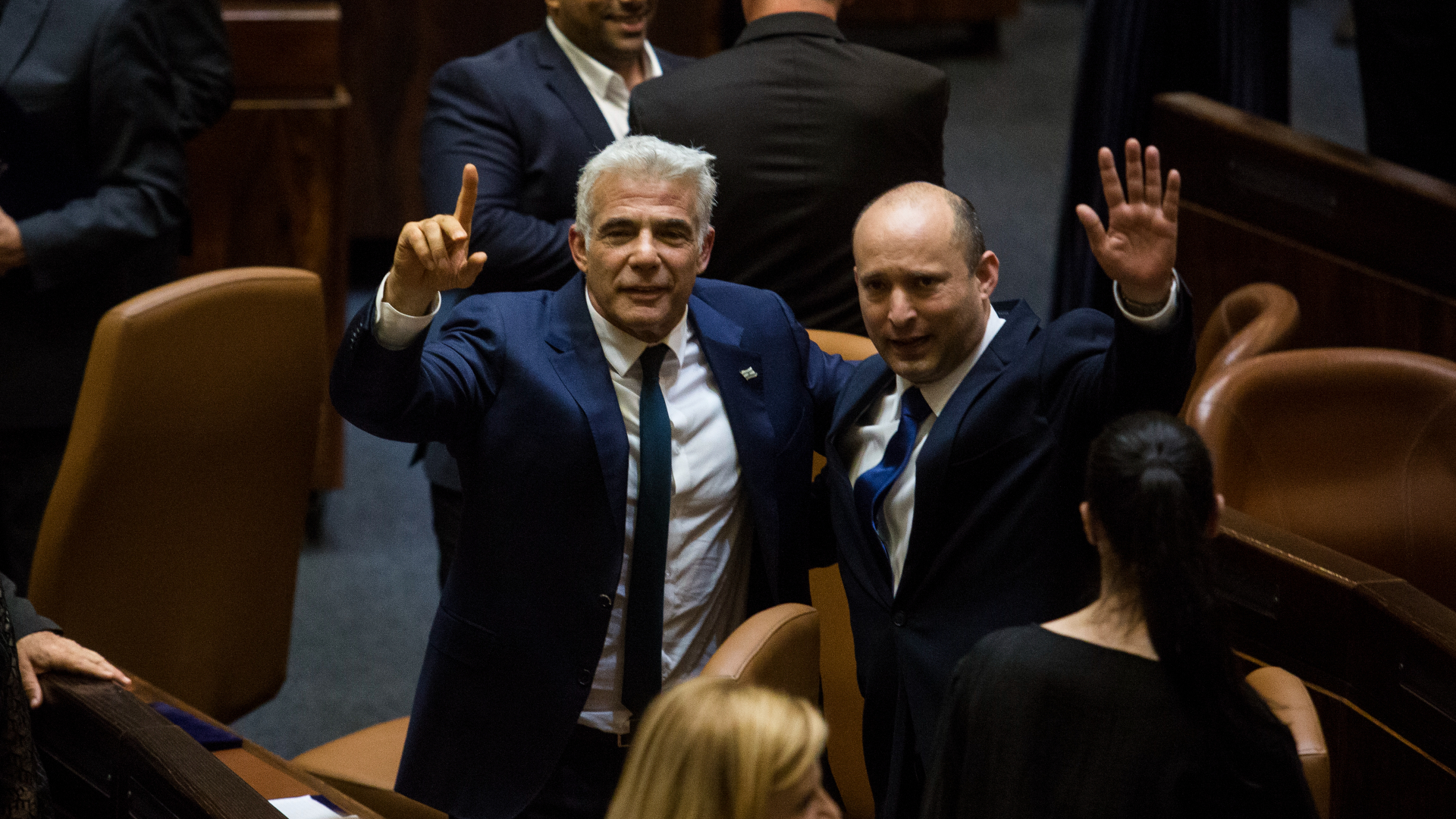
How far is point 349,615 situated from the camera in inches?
157

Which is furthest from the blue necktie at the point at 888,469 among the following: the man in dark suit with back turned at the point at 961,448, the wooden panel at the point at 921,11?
the wooden panel at the point at 921,11

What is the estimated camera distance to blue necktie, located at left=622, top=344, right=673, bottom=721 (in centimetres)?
205

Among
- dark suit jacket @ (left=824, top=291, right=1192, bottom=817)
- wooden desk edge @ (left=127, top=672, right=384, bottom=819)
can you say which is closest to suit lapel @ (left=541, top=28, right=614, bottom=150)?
dark suit jacket @ (left=824, top=291, right=1192, bottom=817)

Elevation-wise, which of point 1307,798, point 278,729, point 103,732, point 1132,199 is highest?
point 1132,199

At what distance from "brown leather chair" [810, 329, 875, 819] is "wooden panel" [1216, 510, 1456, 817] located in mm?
582

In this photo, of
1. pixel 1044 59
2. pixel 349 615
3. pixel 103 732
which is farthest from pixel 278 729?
pixel 1044 59

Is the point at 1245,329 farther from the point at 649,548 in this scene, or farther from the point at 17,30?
the point at 17,30

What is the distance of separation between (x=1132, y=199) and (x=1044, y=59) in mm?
6160

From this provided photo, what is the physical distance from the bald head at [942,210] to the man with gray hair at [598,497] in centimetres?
26

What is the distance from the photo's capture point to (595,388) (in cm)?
204

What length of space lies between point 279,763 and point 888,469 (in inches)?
Result: 34.2

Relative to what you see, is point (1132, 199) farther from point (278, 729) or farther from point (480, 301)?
point (278, 729)

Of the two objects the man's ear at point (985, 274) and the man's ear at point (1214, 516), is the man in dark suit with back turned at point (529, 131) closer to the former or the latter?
the man's ear at point (985, 274)

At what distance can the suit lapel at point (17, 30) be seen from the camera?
9.13 ft
